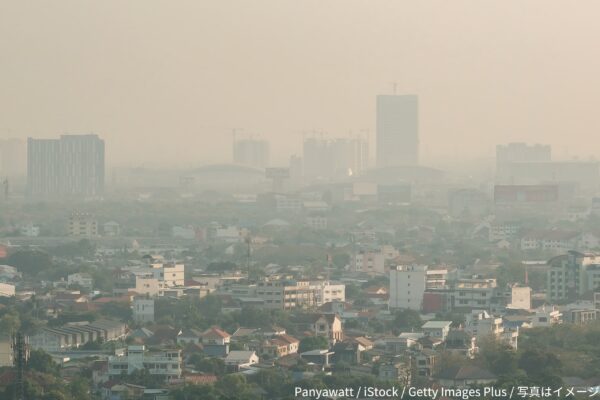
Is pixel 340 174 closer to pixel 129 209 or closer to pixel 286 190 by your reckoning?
pixel 286 190

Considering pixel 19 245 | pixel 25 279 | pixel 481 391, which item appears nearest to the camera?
pixel 481 391

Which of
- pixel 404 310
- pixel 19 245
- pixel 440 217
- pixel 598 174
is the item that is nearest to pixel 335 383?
pixel 404 310

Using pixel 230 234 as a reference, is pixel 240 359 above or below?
above

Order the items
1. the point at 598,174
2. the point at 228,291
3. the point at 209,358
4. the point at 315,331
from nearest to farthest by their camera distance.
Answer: the point at 209,358, the point at 315,331, the point at 228,291, the point at 598,174

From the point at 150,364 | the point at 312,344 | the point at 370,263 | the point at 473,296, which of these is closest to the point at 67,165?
the point at 370,263

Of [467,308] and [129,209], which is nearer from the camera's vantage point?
[467,308]

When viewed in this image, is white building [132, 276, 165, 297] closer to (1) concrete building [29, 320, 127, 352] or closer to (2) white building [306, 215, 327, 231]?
(1) concrete building [29, 320, 127, 352]

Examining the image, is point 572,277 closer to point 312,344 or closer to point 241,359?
point 312,344
